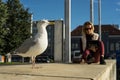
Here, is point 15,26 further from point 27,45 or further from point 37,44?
point 37,44

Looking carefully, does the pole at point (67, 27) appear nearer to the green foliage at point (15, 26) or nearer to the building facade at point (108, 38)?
the green foliage at point (15, 26)

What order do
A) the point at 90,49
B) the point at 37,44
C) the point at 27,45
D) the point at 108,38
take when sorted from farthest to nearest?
the point at 108,38 < the point at 90,49 < the point at 27,45 < the point at 37,44

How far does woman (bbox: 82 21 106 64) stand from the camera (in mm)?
10953

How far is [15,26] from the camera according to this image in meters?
41.1

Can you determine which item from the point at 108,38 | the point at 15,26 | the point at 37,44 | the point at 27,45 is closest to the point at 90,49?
the point at 27,45

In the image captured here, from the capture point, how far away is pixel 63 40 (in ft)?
49.5

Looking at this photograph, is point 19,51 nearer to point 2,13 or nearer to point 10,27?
point 2,13

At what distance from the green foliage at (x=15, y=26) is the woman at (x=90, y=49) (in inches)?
1114

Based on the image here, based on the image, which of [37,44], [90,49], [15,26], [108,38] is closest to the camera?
[37,44]

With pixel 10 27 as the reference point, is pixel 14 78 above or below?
below

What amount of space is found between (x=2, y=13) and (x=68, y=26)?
20388 mm

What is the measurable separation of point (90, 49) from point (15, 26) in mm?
30605

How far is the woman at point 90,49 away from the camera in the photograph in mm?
10953

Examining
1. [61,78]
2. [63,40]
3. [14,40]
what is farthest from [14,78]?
[14,40]
